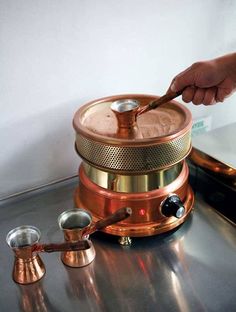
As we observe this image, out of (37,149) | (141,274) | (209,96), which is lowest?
(141,274)

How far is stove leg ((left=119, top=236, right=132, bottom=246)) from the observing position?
0.72 meters

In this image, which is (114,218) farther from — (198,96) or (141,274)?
(198,96)

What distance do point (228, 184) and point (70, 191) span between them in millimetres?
383

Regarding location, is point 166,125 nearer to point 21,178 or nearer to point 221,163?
point 221,163

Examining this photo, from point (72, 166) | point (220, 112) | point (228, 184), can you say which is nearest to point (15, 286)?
point (72, 166)

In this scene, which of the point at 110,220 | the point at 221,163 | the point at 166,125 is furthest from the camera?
the point at 221,163

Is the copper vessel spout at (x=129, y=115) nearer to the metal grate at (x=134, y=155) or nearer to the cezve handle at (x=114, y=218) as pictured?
the metal grate at (x=134, y=155)

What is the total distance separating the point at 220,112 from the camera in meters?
1.13

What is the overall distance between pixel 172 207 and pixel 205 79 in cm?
28

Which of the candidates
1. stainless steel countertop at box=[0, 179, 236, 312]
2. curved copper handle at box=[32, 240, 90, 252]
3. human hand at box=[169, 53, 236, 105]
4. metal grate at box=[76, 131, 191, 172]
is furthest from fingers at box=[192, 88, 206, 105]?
curved copper handle at box=[32, 240, 90, 252]

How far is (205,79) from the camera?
2.50 feet

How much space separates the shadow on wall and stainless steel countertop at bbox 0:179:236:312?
0.32 ft

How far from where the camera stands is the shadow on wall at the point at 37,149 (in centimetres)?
81

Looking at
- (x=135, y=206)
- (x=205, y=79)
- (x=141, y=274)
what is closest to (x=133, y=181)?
(x=135, y=206)
